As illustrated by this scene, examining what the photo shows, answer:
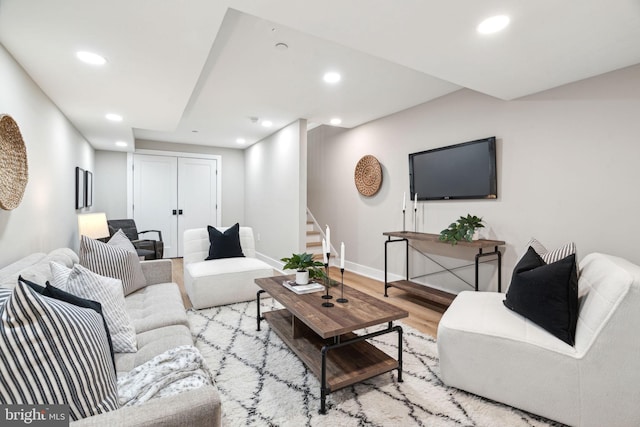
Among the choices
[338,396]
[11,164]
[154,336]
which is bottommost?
[338,396]

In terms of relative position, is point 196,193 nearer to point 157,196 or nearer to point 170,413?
point 157,196

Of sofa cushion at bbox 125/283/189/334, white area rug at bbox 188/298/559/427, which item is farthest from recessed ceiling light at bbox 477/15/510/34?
sofa cushion at bbox 125/283/189/334

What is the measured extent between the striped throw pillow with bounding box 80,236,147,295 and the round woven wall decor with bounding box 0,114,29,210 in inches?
21.3

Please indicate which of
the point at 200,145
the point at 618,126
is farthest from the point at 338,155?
the point at 618,126

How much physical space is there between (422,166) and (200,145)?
15.4 feet

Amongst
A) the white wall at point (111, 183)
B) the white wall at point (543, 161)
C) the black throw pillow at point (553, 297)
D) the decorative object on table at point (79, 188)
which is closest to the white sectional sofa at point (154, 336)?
the black throw pillow at point (553, 297)

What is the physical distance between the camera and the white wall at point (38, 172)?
2.02 m

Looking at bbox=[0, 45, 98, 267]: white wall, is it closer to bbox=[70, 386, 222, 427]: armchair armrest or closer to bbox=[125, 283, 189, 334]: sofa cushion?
bbox=[125, 283, 189, 334]: sofa cushion

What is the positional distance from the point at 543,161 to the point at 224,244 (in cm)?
340

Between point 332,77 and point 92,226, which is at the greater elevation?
point 332,77

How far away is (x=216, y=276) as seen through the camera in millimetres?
3137

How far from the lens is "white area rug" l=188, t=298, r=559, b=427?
158 cm

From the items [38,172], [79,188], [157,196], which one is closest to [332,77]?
[38,172]

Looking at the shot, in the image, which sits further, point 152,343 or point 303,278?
point 303,278
